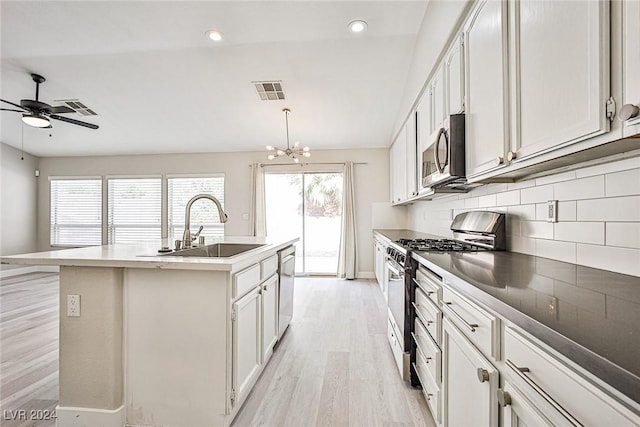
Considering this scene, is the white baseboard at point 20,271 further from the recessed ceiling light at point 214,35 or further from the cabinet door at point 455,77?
the cabinet door at point 455,77

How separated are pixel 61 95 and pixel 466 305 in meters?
5.80

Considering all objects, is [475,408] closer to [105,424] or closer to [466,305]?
[466,305]

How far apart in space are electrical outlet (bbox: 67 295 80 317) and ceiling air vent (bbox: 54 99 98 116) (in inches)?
166

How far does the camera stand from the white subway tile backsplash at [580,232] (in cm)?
124

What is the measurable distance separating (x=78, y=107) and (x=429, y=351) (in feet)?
19.2

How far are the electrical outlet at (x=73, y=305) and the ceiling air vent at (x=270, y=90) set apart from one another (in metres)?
3.28

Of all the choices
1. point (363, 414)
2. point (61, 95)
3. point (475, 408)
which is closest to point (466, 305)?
point (475, 408)

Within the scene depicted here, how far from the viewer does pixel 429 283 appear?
5.33ft

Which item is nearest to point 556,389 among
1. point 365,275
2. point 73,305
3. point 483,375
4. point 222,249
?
point 483,375

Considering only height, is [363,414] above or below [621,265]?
below

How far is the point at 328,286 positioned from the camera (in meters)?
5.18

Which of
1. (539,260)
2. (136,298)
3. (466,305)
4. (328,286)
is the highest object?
(539,260)

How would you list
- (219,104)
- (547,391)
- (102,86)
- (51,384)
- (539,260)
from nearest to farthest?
(547,391), (539,260), (51,384), (102,86), (219,104)

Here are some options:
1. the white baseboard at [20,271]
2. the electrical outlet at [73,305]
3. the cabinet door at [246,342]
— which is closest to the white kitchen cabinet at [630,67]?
the cabinet door at [246,342]
